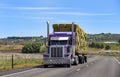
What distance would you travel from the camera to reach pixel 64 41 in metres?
38.9

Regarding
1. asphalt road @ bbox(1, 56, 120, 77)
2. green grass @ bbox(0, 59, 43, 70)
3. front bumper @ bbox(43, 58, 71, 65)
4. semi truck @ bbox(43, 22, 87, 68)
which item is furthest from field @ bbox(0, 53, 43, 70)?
asphalt road @ bbox(1, 56, 120, 77)

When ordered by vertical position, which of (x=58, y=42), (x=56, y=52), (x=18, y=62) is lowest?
(x=18, y=62)

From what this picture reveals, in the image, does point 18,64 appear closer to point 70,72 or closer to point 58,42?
point 58,42

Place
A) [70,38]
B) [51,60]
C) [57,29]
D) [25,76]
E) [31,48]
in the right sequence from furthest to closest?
1. [31,48]
2. [57,29]
3. [70,38]
4. [51,60]
5. [25,76]

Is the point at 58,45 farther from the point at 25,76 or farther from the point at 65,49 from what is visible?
the point at 25,76

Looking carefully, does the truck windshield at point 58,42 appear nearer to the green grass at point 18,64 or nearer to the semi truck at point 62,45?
the semi truck at point 62,45

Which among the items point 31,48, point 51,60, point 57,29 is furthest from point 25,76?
point 31,48

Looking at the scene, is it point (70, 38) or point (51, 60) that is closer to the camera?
point (51, 60)

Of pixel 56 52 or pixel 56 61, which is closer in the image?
pixel 56 61

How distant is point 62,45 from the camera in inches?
1502

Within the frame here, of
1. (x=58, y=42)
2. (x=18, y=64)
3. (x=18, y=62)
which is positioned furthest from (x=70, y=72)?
(x=18, y=62)

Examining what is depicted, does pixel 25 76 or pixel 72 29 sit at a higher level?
pixel 72 29

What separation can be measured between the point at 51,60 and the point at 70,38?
3.78m

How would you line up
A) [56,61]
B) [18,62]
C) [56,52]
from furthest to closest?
[18,62], [56,52], [56,61]
